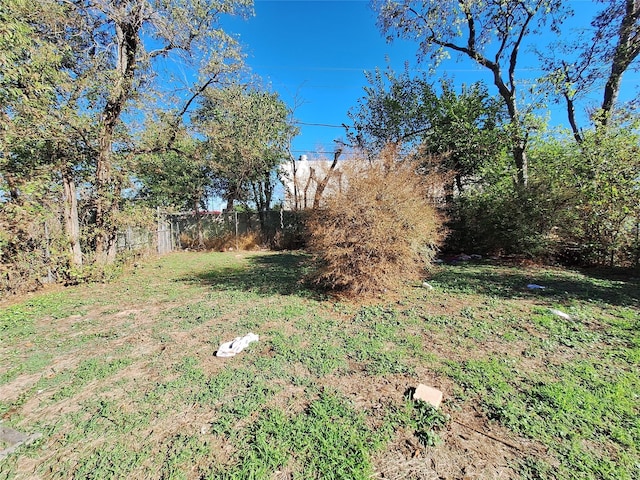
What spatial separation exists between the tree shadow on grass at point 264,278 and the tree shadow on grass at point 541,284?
8.34 feet

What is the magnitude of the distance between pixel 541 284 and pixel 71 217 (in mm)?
8967

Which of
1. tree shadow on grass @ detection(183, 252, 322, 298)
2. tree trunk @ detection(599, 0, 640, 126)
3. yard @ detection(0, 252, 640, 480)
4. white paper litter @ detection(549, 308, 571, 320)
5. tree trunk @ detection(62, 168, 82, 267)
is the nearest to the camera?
yard @ detection(0, 252, 640, 480)

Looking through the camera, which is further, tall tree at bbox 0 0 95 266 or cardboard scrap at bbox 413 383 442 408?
tall tree at bbox 0 0 95 266

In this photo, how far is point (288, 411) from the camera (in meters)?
1.87

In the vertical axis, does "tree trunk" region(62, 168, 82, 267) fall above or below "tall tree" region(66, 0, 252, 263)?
below

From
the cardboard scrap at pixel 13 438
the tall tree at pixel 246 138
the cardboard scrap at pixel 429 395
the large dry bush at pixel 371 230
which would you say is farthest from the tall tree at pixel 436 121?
the cardboard scrap at pixel 13 438

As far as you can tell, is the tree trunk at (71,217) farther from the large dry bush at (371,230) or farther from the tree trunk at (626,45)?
the tree trunk at (626,45)

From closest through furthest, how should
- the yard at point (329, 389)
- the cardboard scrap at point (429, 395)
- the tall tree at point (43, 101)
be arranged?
the yard at point (329, 389), the cardboard scrap at point (429, 395), the tall tree at point (43, 101)

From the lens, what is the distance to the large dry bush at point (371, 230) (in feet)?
12.9

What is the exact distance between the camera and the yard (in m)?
1.49

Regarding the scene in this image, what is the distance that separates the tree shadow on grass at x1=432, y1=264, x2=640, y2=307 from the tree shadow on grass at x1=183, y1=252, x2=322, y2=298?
2543 millimetres

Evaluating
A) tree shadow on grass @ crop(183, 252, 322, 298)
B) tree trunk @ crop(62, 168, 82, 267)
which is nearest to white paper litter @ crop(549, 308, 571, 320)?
tree shadow on grass @ crop(183, 252, 322, 298)

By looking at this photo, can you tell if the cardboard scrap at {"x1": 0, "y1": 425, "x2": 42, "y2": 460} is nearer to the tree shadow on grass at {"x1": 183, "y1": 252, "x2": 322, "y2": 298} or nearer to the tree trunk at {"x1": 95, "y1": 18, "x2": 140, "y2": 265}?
the tree shadow on grass at {"x1": 183, "y1": 252, "x2": 322, "y2": 298}

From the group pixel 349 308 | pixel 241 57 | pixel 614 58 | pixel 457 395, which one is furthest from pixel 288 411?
pixel 614 58
